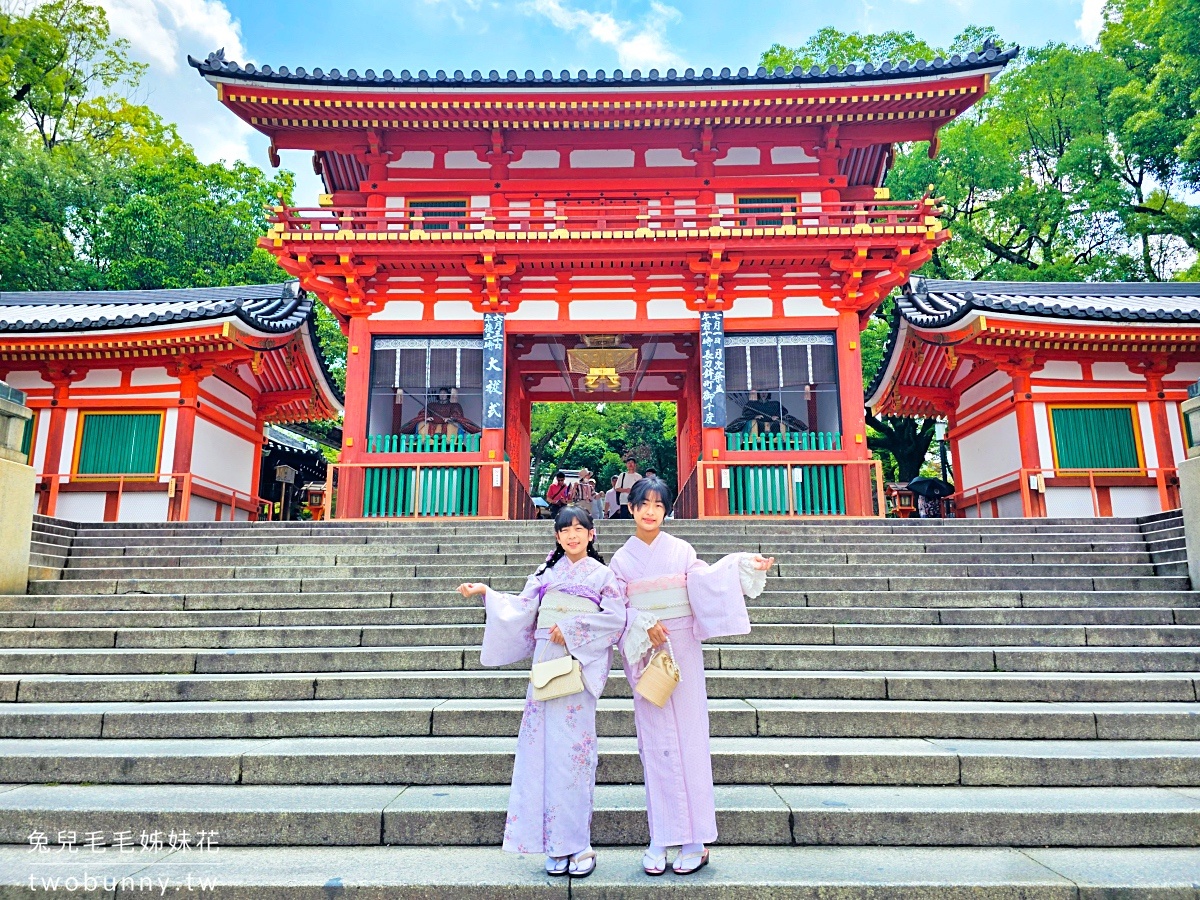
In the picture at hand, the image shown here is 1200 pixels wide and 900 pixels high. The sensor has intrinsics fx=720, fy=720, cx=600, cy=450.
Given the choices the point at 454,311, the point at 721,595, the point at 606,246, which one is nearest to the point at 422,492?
the point at 454,311

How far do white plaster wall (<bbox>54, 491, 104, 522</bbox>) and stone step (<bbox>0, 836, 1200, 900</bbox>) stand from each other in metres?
10.1

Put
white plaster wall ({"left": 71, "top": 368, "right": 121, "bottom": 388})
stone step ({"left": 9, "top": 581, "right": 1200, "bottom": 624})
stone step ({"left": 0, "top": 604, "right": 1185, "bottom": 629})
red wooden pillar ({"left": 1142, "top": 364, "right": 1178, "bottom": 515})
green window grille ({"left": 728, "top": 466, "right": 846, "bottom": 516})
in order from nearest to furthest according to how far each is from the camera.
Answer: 1. stone step ({"left": 0, "top": 604, "right": 1185, "bottom": 629})
2. stone step ({"left": 9, "top": 581, "right": 1200, "bottom": 624})
3. green window grille ({"left": 728, "top": 466, "right": 846, "bottom": 516})
4. red wooden pillar ({"left": 1142, "top": 364, "right": 1178, "bottom": 515})
5. white plaster wall ({"left": 71, "top": 368, "right": 121, "bottom": 388})

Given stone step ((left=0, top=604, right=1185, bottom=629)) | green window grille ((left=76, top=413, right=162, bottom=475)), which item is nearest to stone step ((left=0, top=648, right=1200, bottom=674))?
stone step ((left=0, top=604, right=1185, bottom=629))

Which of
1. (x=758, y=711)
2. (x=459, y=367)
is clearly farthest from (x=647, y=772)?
(x=459, y=367)

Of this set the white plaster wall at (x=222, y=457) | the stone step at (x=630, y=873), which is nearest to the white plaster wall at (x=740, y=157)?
the white plaster wall at (x=222, y=457)

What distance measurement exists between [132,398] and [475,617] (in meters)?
9.41

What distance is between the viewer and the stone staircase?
3016 millimetres

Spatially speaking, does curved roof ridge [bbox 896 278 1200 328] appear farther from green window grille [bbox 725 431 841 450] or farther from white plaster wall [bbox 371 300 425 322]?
white plaster wall [bbox 371 300 425 322]

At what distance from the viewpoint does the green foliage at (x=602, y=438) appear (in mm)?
25981

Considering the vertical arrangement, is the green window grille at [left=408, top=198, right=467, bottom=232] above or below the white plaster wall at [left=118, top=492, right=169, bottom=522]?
above

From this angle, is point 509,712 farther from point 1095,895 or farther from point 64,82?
point 64,82

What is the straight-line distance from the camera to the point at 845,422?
35.9 ft

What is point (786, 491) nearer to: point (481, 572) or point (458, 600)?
point (481, 572)

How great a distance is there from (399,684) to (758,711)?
7.65 ft
